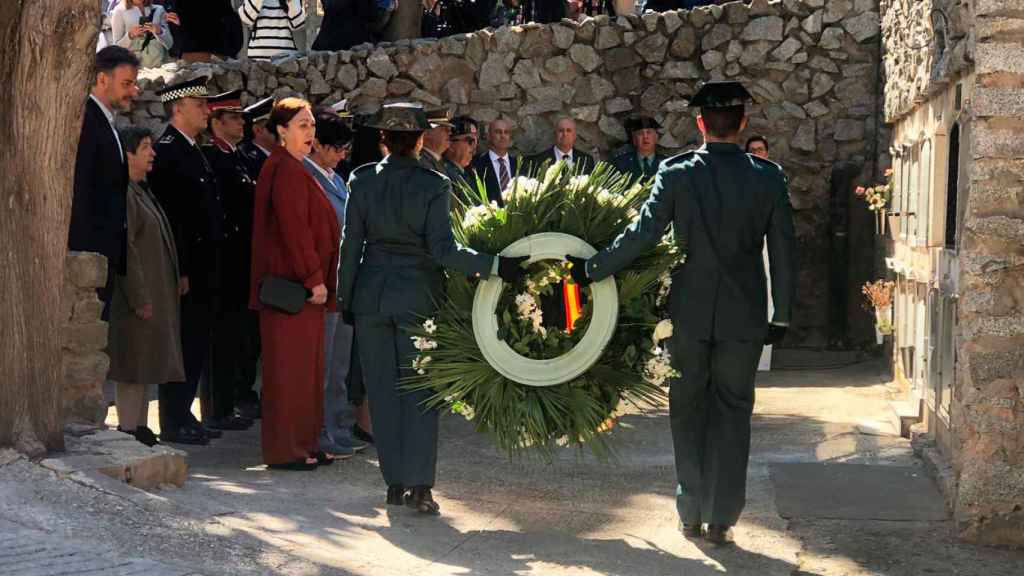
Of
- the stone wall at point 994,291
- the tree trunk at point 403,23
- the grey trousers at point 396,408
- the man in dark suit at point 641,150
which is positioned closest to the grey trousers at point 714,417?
the stone wall at point 994,291

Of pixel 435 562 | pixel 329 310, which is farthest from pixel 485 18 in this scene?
pixel 435 562

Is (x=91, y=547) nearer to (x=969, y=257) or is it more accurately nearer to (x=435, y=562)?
(x=435, y=562)

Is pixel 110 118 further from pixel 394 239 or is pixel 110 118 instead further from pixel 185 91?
pixel 394 239

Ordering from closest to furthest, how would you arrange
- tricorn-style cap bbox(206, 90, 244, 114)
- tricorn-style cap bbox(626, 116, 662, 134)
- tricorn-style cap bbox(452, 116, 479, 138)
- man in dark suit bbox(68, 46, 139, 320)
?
man in dark suit bbox(68, 46, 139, 320), tricorn-style cap bbox(206, 90, 244, 114), tricorn-style cap bbox(452, 116, 479, 138), tricorn-style cap bbox(626, 116, 662, 134)

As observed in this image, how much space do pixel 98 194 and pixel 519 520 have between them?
257 centimetres

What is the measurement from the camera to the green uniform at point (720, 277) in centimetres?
597

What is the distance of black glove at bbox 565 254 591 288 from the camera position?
19.9 feet

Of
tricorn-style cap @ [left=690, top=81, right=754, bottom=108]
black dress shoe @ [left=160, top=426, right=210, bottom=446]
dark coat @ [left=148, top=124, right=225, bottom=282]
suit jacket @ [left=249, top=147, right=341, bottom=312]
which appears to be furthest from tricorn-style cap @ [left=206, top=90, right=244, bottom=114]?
tricorn-style cap @ [left=690, top=81, right=754, bottom=108]

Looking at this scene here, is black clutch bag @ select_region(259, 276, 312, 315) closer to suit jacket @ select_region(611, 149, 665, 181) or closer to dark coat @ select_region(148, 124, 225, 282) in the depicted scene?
dark coat @ select_region(148, 124, 225, 282)

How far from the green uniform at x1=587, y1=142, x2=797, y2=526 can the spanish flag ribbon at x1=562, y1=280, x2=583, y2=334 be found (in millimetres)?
144

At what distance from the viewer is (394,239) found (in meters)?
6.45

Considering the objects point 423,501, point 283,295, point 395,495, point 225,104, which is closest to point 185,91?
point 225,104

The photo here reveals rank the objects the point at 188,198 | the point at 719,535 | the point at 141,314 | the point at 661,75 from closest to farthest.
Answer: the point at 719,535, the point at 141,314, the point at 188,198, the point at 661,75

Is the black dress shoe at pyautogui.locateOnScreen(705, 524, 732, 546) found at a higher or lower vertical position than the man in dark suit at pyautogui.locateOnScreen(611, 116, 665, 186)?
lower
